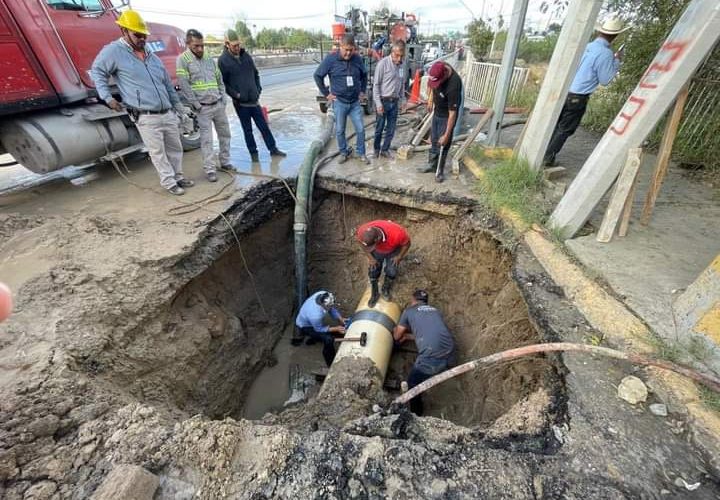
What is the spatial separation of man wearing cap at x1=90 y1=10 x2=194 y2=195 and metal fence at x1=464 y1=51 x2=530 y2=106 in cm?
774

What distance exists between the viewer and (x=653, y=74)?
2.83 meters

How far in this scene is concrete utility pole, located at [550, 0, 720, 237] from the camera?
8.28 ft

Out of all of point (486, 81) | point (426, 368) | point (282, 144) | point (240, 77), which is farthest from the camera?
point (486, 81)

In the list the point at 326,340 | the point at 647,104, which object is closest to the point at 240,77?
the point at 326,340

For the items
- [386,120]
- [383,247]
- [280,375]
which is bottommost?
[280,375]

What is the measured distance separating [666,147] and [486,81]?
872 cm

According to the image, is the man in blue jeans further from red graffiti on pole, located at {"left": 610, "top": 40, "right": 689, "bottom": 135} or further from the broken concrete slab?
the broken concrete slab

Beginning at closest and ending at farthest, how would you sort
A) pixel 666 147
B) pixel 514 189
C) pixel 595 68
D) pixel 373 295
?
pixel 666 147
pixel 595 68
pixel 514 189
pixel 373 295

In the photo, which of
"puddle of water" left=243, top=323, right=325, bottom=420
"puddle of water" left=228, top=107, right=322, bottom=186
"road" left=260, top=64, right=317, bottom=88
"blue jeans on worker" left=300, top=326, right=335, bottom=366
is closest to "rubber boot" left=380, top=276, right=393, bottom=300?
"blue jeans on worker" left=300, top=326, right=335, bottom=366

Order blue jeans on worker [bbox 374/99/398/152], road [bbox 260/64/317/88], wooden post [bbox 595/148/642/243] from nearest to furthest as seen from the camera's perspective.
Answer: wooden post [bbox 595/148/642/243] → blue jeans on worker [bbox 374/99/398/152] → road [bbox 260/64/317/88]

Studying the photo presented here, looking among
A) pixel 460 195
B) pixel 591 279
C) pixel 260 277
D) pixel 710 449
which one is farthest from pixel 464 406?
pixel 260 277

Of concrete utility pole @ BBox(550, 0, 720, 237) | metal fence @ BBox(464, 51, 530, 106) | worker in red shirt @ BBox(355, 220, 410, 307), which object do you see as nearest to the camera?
concrete utility pole @ BBox(550, 0, 720, 237)

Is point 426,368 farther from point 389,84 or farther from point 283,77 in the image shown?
point 283,77

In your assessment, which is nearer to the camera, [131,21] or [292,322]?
[131,21]
